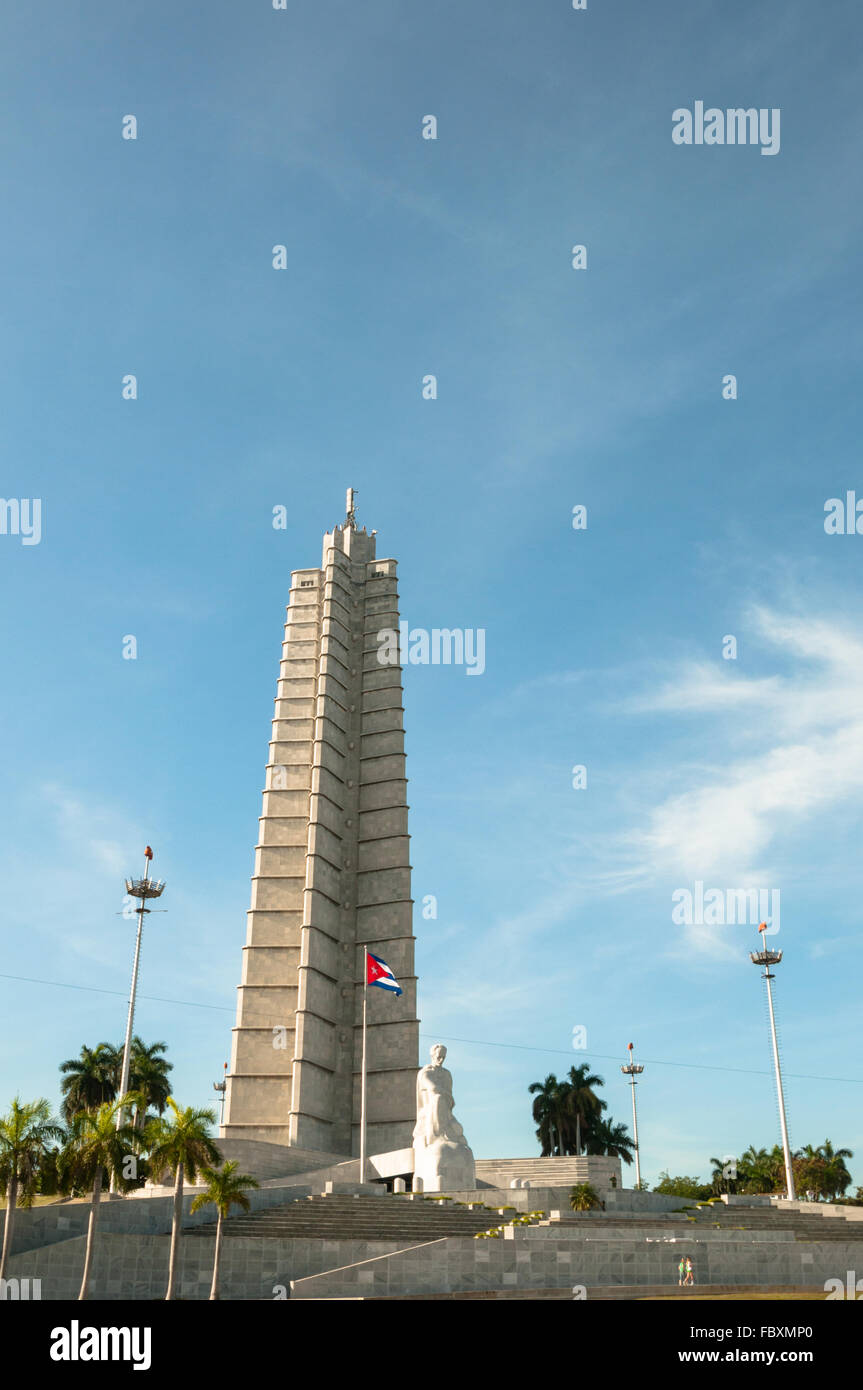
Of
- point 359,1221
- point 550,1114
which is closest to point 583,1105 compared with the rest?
point 550,1114

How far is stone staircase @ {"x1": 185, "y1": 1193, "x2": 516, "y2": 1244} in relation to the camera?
2714 centimetres

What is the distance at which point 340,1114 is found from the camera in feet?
160

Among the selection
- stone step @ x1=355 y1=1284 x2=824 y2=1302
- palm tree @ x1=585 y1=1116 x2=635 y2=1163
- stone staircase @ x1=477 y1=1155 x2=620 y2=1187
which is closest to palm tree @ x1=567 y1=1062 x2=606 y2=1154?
palm tree @ x1=585 y1=1116 x2=635 y2=1163

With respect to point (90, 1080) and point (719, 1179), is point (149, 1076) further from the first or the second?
point (719, 1179)

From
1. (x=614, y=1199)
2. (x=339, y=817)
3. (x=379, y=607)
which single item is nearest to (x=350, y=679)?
(x=379, y=607)

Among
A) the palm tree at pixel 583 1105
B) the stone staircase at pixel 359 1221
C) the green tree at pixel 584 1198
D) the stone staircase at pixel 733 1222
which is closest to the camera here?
the stone staircase at pixel 359 1221

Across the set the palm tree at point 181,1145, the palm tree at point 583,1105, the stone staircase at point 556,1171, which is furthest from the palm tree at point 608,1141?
the palm tree at point 181,1145

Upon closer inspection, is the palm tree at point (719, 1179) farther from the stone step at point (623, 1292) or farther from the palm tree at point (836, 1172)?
the stone step at point (623, 1292)

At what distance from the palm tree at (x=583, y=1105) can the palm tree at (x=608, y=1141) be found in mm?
442

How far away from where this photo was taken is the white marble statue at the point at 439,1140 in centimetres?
3606

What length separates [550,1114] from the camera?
204 feet
